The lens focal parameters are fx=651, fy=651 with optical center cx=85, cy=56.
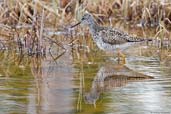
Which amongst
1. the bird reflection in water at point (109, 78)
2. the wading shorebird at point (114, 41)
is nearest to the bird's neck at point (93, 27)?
the wading shorebird at point (114, 41)

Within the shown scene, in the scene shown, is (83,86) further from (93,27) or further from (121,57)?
(93,27)

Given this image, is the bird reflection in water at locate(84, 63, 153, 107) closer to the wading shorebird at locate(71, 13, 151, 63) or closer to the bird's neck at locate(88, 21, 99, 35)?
the wading shorebird at locate(71, 13, 151, 63)

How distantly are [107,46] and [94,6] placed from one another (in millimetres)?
4149

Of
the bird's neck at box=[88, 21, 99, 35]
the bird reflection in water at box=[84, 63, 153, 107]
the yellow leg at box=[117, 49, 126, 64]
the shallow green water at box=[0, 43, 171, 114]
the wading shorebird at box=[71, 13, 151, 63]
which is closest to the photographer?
the shallow green water at box=[0, 43, 171, 114]

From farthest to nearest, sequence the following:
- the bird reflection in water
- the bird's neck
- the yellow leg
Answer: the bird's neck → the yellow leg → the bird reflection in water

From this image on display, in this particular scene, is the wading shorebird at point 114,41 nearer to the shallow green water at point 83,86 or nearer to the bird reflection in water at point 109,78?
the shallow green water at point 83,86

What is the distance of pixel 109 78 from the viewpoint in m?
7.19

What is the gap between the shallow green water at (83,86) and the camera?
18.1ft

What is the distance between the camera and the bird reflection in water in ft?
20.2

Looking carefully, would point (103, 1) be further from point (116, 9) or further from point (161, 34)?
point (161, 34)

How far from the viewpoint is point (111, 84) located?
677cm

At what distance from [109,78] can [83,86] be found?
2.05ft

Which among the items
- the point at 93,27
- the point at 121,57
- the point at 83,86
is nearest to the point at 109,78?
the point at 83,86

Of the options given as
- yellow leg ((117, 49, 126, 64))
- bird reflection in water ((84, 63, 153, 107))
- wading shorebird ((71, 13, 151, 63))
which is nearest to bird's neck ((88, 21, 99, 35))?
wading shorebird ((71, 13, 151, 63))
